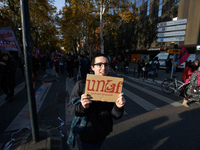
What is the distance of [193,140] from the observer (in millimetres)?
2775

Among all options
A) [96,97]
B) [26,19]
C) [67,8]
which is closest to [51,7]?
[67,8]

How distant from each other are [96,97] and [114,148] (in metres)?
1.80

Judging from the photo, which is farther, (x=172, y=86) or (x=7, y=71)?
(x=172, y=86)

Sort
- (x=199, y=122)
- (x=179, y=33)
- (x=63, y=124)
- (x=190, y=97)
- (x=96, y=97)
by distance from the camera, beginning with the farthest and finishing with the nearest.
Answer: (x=179, y=33), (x=190, y=97), (x=199, y=122), (x=63, y=124), (x=96, y=97)

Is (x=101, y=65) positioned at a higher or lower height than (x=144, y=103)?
higher

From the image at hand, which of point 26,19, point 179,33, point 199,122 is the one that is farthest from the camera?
point 179,33

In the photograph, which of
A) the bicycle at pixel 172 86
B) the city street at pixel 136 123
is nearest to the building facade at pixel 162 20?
the bicycle at pixel 172 86

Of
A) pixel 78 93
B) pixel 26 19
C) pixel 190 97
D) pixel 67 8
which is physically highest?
pixel 67 8

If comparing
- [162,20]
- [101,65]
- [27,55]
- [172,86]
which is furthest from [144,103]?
[162,20]

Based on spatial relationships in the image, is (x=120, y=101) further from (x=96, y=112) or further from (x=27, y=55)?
(x=27, y=55)

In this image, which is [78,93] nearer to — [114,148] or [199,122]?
[114,148]

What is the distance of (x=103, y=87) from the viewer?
1.32m

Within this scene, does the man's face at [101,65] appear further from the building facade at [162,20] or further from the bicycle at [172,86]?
the building facade at [162,20]

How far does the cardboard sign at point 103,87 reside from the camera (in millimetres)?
1287
